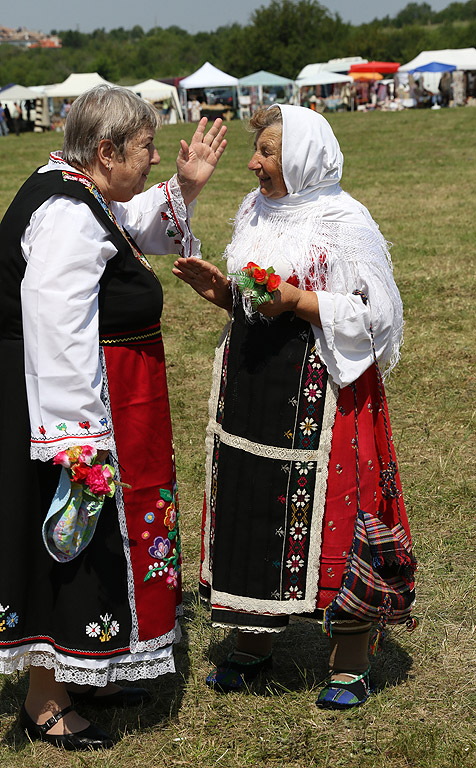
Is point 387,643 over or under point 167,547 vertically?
under

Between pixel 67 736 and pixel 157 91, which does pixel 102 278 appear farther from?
pixel 157 91

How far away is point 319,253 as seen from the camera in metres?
2.73

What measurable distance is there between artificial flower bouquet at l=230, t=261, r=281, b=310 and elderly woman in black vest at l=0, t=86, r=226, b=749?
29 centimetres

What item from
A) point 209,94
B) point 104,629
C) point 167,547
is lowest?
point 104,629

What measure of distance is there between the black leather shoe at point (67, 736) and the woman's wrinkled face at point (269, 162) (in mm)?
1783

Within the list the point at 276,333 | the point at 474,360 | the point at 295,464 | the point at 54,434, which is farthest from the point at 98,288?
the point at 474,360

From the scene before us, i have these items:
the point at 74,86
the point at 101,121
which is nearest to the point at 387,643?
the point at 101,121

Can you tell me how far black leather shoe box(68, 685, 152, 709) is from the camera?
3.08 m

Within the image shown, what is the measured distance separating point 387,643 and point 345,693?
44 cm

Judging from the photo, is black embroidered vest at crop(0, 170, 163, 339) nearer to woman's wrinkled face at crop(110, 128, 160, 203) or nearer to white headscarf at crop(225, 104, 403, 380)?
woman's wrinkled face at crop(110, 128, 160, 203)

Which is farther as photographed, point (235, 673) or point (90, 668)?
point (235, 673)

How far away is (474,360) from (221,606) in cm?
403

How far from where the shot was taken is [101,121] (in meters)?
2.53

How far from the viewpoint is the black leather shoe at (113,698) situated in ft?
10.1
